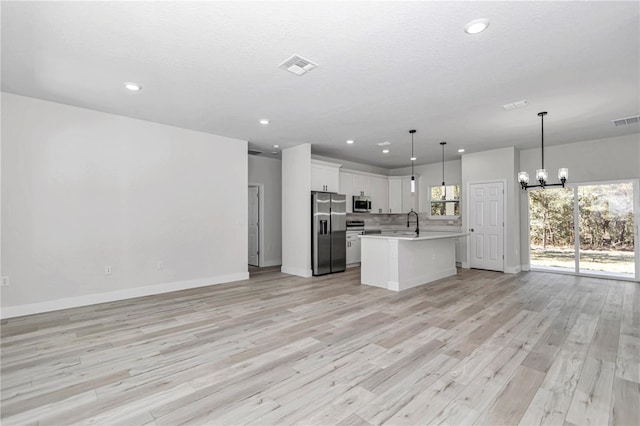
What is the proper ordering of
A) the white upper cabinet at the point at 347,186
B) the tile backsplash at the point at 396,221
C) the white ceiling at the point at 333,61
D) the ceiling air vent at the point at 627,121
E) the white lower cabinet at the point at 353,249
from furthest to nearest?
the tile backsplash at the point at 396,221 < the white upper cabinet at the point at 347,186 < the white lower cabinet at the point at 353,249 < the ceiling air vent at the point at 627,121 < the white ceiling at the point at 333,61

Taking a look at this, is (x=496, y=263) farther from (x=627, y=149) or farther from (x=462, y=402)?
(x=462, y=402)

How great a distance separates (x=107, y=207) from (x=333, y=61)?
4.00 m

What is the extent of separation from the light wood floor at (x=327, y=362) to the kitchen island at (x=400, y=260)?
2.60 feet

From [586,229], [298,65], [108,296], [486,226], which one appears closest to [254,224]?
[108,296]

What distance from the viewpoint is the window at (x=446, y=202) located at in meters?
8.19

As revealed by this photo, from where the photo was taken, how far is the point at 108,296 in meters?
4.55

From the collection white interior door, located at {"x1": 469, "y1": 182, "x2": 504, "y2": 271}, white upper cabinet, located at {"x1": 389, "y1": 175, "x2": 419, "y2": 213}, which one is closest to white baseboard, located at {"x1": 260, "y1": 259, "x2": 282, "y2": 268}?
white upper cabinet, located at {"x1": 389, "y1": 175, "x2": 419, "y2": 213}

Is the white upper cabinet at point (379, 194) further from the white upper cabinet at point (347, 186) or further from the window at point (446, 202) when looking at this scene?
the window at point (446, 202)

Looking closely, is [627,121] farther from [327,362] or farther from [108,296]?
[108,296]

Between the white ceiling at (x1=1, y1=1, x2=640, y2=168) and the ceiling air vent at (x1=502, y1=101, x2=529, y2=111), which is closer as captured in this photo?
the white ceiling at (x1=1, y1=1, x2=640, y2=168)

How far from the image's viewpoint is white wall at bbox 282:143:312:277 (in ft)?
21.2

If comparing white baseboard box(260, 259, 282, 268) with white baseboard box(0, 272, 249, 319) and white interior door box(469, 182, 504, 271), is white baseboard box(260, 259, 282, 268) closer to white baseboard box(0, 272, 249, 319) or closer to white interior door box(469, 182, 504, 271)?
white baseboard box(0, 272, 249, 319)

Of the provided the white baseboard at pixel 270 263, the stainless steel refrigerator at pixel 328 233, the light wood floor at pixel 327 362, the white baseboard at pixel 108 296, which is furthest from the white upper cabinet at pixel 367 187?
the light wood floor at pixel 327 362

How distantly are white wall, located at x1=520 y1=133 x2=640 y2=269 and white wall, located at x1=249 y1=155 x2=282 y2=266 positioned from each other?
19.5ft
